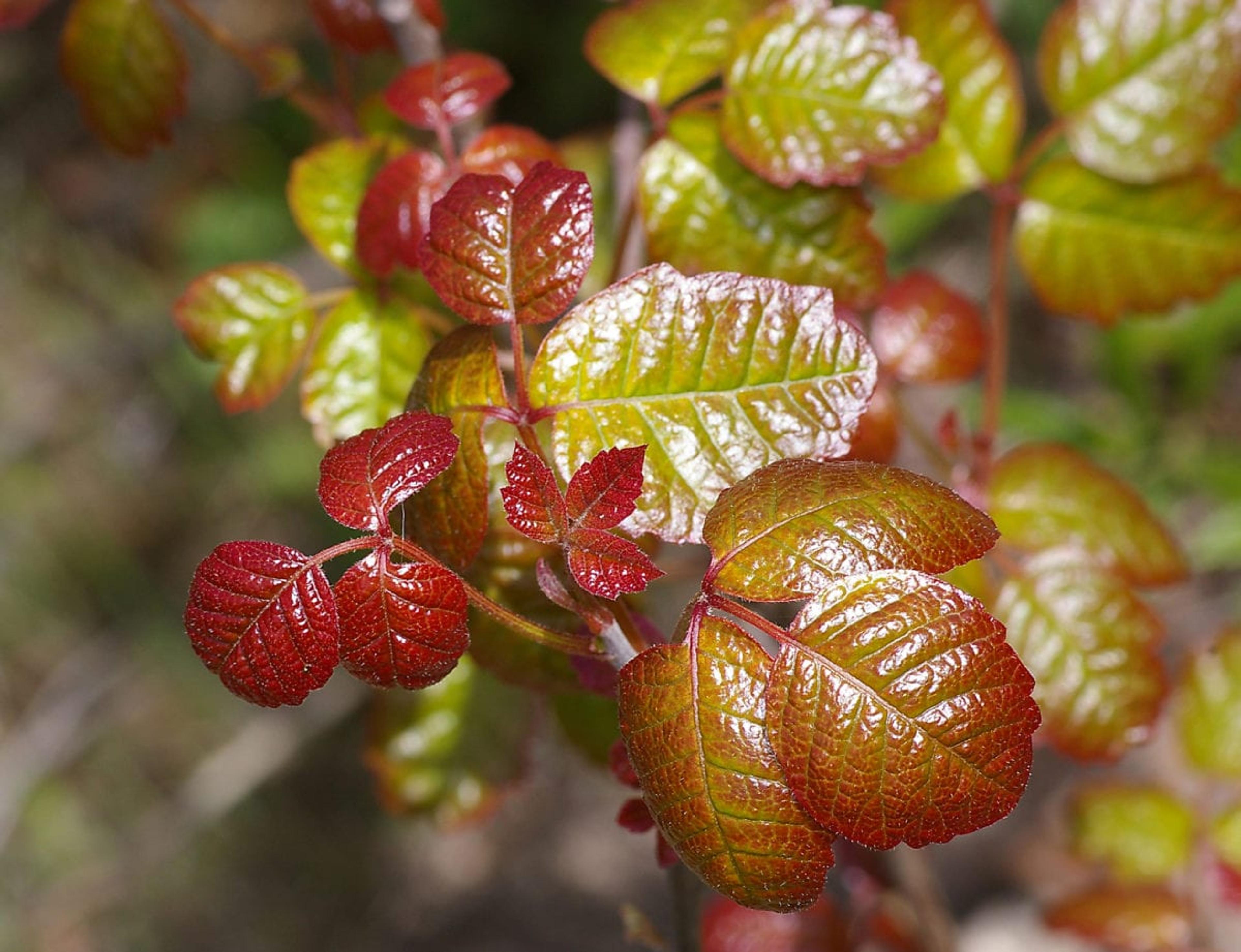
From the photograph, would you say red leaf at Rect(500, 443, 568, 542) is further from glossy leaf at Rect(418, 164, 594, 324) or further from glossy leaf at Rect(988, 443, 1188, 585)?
glossy leaf at Rect(988, 443, 1188, 585)

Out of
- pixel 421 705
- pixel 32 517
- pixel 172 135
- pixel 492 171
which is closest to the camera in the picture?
pixel 492 171

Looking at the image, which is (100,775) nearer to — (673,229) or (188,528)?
(188,528)

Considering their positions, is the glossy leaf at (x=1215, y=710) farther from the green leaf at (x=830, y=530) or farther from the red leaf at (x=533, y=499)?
the red leaf at (x=533, y=499)

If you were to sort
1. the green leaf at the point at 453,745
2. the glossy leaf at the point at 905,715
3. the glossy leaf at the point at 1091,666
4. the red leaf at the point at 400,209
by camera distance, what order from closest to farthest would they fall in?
the glossy leaf at the point at 905,715
the red leaf at the point at 400,209
the glossy leaf at the point at 1091,666
the green leaf at the point at 453,745

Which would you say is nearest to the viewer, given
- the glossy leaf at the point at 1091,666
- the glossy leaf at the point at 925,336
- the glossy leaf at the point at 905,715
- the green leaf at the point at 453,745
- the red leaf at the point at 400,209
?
the glossy leaf at the point at 905,715

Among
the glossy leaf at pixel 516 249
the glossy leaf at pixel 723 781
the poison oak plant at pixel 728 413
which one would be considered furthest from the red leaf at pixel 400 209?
the glossy leaf at pixel 723 781

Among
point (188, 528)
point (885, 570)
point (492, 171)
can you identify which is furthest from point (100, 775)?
point (885, 570)
